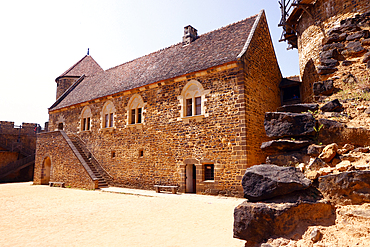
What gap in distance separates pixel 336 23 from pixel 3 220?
15.5m

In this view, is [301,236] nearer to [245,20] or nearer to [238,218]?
[238,218]

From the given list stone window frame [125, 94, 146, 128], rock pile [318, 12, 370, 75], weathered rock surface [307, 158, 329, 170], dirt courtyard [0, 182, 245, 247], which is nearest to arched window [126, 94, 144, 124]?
stone window frame [125, 94, 146, 128]

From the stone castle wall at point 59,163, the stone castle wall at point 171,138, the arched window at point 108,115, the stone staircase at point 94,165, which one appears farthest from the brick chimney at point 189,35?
the stone castle wall at point 59,163

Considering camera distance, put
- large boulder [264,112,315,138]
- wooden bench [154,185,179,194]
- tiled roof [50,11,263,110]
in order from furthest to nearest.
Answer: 1. tiled roof [50,11,263,110]
2. wooden bench [154,185,179,194]
3. large boulder [264,112,315,138]

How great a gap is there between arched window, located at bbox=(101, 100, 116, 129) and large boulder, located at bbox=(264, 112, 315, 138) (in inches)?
550

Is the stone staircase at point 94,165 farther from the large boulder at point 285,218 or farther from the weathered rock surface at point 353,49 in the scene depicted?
the weathered rock surface at point 353,49

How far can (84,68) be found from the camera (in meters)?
28.4

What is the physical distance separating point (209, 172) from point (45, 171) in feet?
49.1

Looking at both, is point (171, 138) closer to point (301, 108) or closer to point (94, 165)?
point (94, 165)

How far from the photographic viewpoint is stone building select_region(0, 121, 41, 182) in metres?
24.8

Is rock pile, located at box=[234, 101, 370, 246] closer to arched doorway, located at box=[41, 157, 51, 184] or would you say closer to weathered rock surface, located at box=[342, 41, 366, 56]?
weathered rock surface, located at box=[342, 41, 366, 56]

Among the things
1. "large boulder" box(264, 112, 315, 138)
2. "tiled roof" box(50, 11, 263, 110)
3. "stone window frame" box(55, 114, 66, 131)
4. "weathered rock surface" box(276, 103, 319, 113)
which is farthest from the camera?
"stone window frame" box(55, 114, 66, 131)

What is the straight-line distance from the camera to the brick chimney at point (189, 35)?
633 inches

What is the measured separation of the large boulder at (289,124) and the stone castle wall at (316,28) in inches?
277
